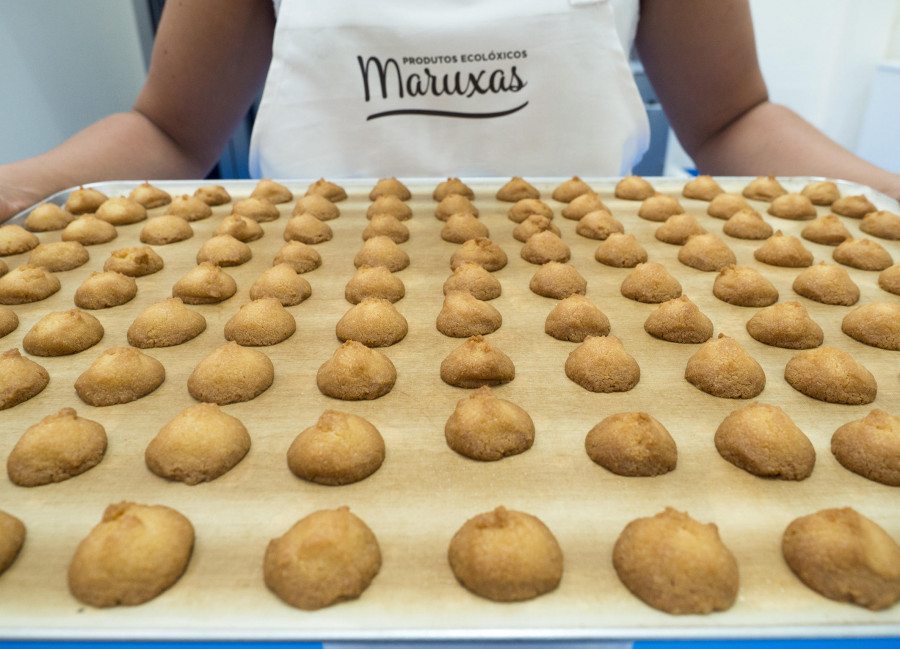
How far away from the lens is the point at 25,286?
1.47 m

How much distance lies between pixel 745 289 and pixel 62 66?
3.60m

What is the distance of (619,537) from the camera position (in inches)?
34.0

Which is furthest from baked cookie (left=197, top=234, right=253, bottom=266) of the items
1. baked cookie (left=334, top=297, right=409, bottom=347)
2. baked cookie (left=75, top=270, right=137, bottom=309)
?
baked cookie (left=334, top=297, right=409, bottom=347)

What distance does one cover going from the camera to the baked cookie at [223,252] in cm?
164

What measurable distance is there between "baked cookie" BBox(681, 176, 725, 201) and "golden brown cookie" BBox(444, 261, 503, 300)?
0.92 meters

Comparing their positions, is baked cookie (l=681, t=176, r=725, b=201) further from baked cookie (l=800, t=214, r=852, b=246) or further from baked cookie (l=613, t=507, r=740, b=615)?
baked cookie (l=613, t=507, r=740, b=615)

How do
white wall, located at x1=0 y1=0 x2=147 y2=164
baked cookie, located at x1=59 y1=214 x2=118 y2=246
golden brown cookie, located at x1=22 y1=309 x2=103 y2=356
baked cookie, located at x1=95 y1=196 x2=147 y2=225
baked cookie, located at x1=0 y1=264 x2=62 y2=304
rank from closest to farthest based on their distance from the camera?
golden brown cookie, located at x1=22 y1=309 x2=103 y2=356 → baked cookie, located at x1=0 y1=264 x2=62 y2=304 → baked cookie, located at x1=59 y1=214 x2=118 y2=246 → baked cookie, located at x1=95 y1=196 x2=147 y2=225 → white wall, located at x1=0 y1=0 x2=147 y2=164

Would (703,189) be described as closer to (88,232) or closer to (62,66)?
(88,232)

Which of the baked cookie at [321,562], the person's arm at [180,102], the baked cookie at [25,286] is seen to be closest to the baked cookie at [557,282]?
the baked cookie at [321,562]

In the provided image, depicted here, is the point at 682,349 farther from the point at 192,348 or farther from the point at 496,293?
the point at 192,348

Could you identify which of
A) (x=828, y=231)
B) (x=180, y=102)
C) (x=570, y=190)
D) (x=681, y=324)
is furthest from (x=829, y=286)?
(x=180, y=102)

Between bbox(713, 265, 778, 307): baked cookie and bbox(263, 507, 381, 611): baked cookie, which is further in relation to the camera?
bbox(713, 265, 778, 307): baked cookie

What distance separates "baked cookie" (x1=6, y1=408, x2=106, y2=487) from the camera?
0.97 m

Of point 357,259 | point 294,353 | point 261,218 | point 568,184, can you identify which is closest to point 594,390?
point 294,353
